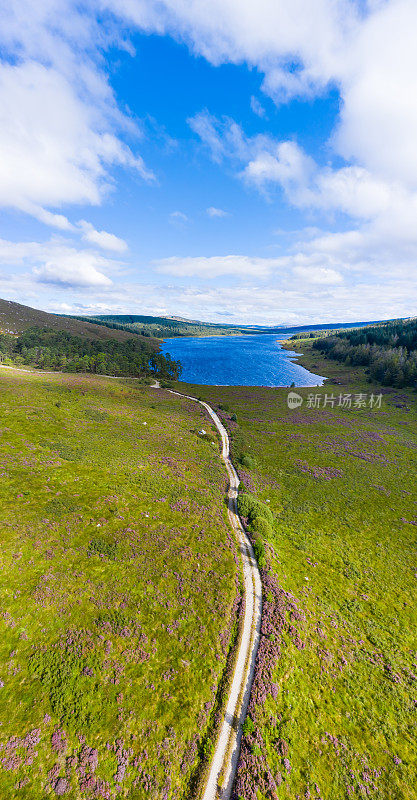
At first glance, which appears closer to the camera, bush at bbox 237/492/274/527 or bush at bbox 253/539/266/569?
bush at bbox 253/539/266/569

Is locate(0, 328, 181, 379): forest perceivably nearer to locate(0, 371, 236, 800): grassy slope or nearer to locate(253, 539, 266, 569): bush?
locate(0, 371, 236, 800): grassy slope

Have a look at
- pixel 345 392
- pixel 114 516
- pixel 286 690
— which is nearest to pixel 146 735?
pixel 286 690

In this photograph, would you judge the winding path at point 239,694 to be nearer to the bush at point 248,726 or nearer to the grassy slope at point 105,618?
the bush at point 248,726

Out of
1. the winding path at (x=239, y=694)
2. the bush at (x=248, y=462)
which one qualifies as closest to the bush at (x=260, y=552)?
the winding path at (x=239, y=694)

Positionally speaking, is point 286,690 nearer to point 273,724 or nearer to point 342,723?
point 273,724

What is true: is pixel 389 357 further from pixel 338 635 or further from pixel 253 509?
pixel 338 635

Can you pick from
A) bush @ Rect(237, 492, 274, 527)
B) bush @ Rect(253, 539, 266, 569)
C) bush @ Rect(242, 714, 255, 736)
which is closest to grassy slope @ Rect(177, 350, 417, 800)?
bush @ Rect(242, 714, 255, 736)

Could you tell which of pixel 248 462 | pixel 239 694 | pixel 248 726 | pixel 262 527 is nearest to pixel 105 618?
pixel 239 694
